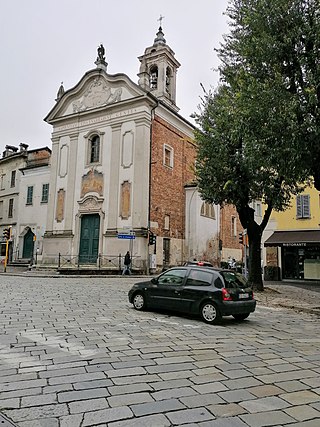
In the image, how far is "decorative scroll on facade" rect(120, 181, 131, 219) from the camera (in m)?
29.8

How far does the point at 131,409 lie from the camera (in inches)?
157

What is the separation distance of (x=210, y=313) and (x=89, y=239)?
74.8 ft

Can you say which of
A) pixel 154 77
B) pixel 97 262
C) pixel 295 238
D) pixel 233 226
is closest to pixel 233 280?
pixel 295 238

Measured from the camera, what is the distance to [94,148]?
109 feet

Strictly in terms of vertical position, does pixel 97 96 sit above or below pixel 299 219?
above

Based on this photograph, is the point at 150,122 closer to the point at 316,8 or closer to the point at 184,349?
the point at 316,8

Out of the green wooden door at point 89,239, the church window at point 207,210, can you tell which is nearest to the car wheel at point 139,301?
the green wooden door at point 89,239

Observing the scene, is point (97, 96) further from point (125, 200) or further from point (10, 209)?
point (10, 209)

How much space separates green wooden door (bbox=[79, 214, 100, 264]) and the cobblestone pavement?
2080cm

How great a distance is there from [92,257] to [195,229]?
921 centimetres

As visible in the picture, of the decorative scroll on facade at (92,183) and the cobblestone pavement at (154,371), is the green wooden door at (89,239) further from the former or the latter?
the cobblestone pavement at (154,371)

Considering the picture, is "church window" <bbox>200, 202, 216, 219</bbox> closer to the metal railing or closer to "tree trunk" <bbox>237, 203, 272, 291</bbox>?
the metal railing

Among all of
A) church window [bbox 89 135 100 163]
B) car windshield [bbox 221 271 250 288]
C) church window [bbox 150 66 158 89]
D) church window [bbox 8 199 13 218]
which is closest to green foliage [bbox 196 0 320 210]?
car windshield [bbox 221 271 250 288]

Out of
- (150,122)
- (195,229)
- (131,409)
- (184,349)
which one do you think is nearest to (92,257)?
(195,229)
